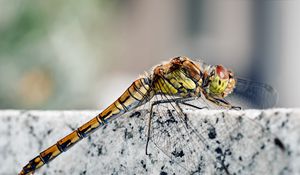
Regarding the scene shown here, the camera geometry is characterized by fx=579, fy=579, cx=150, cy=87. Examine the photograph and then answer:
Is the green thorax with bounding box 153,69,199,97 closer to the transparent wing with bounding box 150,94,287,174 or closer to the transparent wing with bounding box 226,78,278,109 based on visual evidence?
the transparent wing with bounding box 226,78,278,109

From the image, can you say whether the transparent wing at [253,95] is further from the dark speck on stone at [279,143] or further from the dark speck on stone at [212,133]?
the dark speck on stone at [279,143]

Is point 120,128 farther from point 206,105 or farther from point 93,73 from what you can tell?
point 93,73

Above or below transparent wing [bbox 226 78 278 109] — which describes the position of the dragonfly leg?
above

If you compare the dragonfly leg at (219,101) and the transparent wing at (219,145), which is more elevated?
the transparent wing at (219,145)

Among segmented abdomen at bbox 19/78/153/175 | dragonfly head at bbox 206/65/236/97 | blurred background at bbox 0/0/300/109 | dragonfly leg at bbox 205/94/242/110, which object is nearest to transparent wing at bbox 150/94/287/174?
segmented abdomen at bbox 19/78/153/175

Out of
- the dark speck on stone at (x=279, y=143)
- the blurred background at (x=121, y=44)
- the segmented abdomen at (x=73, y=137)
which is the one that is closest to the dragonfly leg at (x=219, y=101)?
the segmented abdomen at (x=73, y=137)

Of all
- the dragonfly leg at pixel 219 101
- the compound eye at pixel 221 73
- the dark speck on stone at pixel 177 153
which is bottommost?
the dragonfly leg at pixel 219 101

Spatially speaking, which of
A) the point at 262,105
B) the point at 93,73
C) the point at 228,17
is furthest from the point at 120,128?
the point at 228,17
